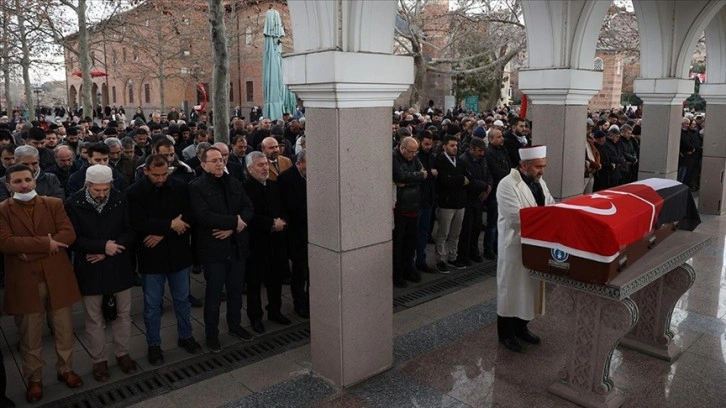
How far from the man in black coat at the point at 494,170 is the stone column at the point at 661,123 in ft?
8.38

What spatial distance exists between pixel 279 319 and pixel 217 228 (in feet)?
4.99

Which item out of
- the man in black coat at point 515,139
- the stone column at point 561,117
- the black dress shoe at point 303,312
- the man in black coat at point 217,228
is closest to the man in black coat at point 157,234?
the man in black coat at point 217,228

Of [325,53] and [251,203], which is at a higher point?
[325,53]

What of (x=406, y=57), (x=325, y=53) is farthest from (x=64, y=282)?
(x=406, y=57)

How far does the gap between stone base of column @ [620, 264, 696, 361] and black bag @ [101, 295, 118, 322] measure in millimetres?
4746

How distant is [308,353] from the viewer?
5.58 m

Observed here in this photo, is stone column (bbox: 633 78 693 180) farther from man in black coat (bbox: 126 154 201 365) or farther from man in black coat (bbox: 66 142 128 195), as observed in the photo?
man in black coat (bbox: 66 142 128 195)

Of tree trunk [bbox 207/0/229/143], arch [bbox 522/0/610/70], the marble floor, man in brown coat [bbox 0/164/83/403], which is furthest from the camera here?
tree trunk [bbox 207/0/229/143]

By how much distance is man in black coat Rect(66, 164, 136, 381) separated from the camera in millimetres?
4830

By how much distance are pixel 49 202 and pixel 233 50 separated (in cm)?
3593

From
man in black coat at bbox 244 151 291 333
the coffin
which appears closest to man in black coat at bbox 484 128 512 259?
the coffin

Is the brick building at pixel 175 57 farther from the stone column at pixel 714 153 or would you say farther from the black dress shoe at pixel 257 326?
the stone column at pixel 714 153

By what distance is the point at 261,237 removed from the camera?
6148mm

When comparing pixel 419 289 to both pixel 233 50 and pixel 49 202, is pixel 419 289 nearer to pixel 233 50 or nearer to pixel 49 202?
pixel 49 202
